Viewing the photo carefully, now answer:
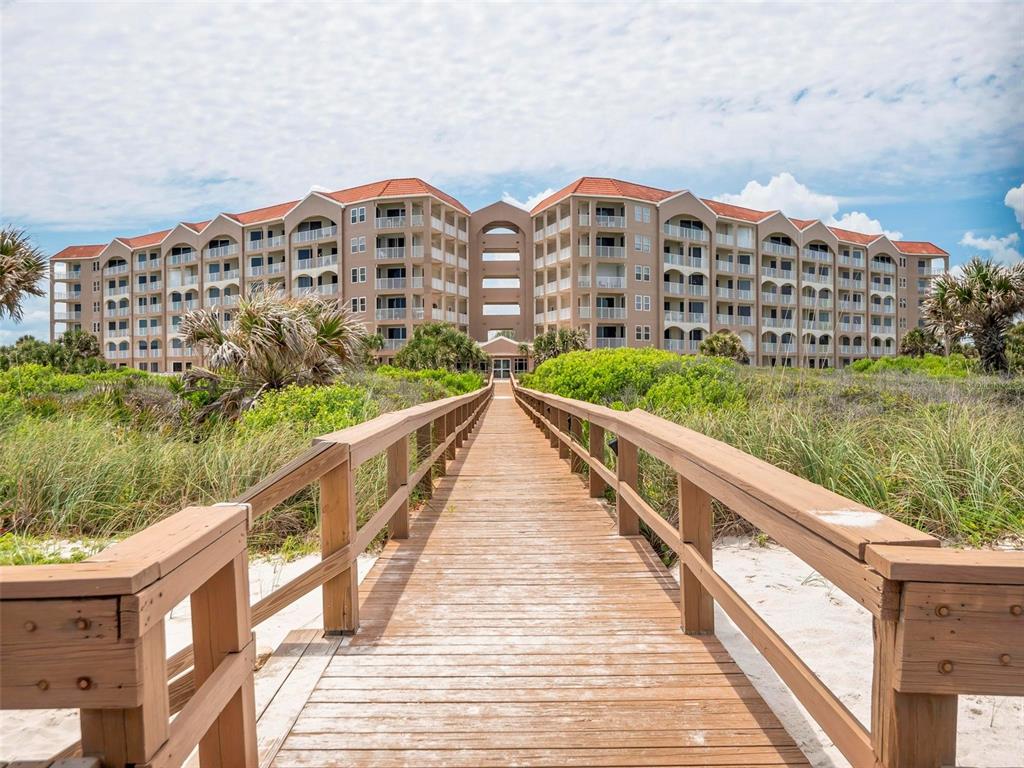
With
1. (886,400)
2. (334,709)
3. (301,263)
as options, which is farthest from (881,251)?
(334,709)

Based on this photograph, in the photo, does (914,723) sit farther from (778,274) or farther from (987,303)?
(778,274)

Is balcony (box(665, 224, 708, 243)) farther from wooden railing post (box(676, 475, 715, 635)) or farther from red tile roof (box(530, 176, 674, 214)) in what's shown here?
wooden railing post (box(676, 475, 715, 635))

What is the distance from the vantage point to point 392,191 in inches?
2162

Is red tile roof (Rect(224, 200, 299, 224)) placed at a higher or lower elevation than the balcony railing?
higher

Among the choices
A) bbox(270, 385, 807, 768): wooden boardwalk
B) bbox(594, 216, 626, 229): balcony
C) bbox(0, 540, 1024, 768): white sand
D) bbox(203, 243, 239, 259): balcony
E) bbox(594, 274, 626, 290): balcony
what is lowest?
bbox(0, 540, 1024, 768): white sand

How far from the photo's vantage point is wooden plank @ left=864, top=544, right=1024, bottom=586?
1426mm

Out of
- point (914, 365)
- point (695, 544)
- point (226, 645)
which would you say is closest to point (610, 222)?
point (914, 365)

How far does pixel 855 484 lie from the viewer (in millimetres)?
5531

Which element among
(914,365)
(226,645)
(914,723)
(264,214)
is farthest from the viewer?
(264,214)

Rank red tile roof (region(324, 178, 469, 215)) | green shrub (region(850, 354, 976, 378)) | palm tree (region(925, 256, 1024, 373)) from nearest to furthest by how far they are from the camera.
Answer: palm tree (region(925, 256, 1024, 373)) < green shrub (region(850, 354, 976, 378)) < red tile roof (region(324, 178, 469, 215))

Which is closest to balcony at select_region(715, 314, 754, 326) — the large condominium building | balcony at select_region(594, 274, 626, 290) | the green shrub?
the large condominium building

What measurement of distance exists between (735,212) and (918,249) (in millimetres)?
26895

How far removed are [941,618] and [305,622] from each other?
3626 millimetres

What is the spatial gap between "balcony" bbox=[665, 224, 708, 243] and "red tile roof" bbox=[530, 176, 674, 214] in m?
2.66
